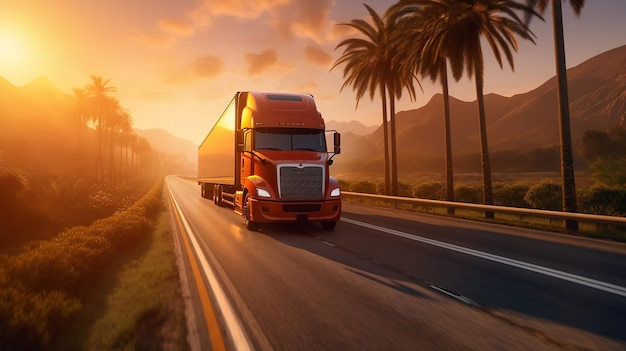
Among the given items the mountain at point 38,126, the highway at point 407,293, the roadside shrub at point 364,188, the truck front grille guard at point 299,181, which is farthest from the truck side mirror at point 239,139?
the mountain at point 38,126

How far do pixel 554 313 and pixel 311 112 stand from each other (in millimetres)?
9421

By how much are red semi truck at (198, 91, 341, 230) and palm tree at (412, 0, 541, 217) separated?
954 centimetres

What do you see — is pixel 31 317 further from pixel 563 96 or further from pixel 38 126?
pixel 38 126

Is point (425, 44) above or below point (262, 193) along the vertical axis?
above

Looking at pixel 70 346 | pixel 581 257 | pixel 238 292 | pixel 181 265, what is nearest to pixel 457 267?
pixel 581 257

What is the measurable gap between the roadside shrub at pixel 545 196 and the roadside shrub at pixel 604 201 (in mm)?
2462

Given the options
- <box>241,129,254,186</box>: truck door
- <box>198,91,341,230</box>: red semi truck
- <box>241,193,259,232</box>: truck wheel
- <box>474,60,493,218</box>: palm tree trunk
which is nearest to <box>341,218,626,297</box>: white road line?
<box>198,91,341,230</box>: red semi truck

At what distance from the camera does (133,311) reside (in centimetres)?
498

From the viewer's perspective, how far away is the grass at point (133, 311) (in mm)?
4012

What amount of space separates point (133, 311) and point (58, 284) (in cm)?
174

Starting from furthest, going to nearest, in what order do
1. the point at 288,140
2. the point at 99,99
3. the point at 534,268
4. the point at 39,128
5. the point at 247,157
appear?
the point at 39,128 < the point at 99,99 < the point at 247,157 < the point at 288,140 < the point at 534,268

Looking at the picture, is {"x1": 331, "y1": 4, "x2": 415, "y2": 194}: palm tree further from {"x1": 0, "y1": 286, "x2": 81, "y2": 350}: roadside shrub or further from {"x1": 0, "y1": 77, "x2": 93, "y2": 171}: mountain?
{"x1": 0, "y1": 77, "x2": 93, "y2": 171}: mountain

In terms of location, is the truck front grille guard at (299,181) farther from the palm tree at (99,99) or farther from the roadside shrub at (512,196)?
the palm tree at (99,99)

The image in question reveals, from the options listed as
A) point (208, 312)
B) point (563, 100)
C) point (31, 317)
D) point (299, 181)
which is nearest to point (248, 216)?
point (299, 181)
